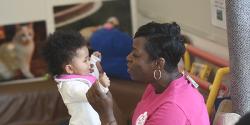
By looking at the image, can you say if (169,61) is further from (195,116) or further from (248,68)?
(248,68)

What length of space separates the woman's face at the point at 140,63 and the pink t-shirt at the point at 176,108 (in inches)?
3.3

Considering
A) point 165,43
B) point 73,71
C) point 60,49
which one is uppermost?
point 165,43

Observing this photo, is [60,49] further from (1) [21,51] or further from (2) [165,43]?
(1) [21,51]

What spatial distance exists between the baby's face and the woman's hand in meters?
0.66

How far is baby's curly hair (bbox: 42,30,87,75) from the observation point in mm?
2020

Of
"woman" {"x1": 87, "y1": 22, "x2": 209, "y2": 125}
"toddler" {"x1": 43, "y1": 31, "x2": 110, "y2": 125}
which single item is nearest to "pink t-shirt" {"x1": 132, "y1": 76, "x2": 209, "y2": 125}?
"woman" {"x1": 87, "y1": 22, "x2": 209, "y2": 125}

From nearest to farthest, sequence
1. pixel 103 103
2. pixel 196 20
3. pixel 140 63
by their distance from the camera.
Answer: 1. pixel 103 103
2. pixel 140 63
3. pixel 196 20

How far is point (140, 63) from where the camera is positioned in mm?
1436

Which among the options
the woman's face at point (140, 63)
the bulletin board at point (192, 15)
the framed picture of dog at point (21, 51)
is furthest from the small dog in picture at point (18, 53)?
the woman's face at point (140, 63)

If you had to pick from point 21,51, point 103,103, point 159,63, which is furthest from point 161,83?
point 21,51

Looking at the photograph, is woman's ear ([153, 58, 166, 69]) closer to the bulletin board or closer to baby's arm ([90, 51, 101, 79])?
baby's arm ([90, 51, 101, 79])

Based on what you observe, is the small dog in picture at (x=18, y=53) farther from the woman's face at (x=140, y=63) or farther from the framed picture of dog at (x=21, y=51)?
the woman's face at (x=140, y=63)

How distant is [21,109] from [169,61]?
1.95 metres

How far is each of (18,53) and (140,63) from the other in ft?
6.93
